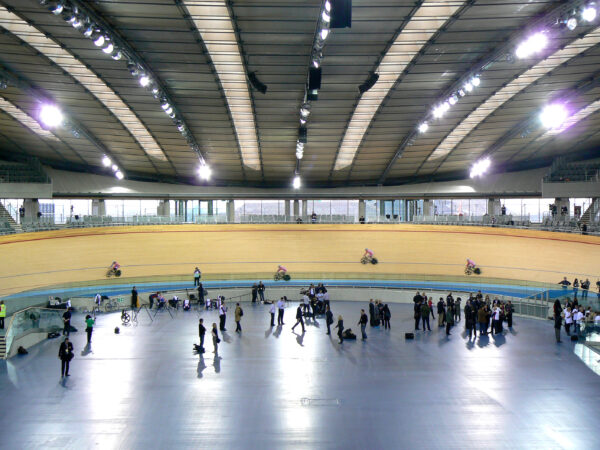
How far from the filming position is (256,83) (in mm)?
25812

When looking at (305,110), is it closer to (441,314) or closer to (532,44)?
(532,44)

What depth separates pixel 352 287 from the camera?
84.6 ft

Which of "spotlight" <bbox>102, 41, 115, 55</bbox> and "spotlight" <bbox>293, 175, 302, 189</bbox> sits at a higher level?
"spotlight" <bbox>102, 41, 115, 55</bbox>

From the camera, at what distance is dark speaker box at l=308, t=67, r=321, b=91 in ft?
76.6

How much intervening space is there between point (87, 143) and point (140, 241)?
8.88 metres

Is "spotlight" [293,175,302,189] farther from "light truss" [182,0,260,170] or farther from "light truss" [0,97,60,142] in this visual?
"light truss" [0,97,60,142]

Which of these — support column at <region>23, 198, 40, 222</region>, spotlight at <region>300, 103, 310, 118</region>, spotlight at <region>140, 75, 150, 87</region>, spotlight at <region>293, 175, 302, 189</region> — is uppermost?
spotlight at <region>140, 75, 150, 87</region>

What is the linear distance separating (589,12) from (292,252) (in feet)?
73.0

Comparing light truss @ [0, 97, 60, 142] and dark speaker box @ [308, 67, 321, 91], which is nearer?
dark speaker box @ [308, 67, 321, 91]

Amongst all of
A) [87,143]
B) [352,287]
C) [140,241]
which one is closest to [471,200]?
[352,287]

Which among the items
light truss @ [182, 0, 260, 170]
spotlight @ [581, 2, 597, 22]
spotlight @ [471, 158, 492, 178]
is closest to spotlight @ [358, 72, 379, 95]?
light truss @ [182, 0, 260, 170]

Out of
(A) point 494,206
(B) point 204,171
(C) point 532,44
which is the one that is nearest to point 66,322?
(C) point 532,44

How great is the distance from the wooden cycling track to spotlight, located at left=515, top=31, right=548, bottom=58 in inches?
460

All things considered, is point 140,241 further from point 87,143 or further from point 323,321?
point 323,321
